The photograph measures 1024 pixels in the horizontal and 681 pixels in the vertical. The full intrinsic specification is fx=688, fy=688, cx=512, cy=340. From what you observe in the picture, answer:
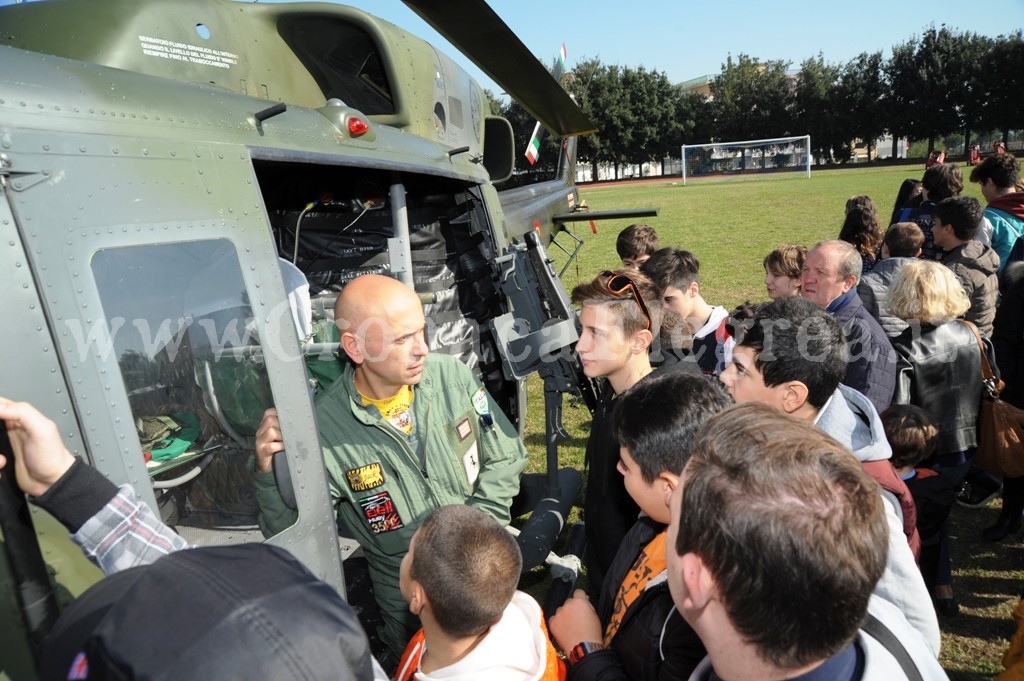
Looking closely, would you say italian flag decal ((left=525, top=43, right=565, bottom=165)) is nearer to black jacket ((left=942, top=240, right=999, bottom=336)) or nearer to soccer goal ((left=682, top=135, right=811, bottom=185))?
black jacket ((left=942, top=240, right=999, bottom=336))

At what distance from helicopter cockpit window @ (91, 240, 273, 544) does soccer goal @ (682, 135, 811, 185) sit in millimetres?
Result: 38950

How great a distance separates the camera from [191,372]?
5.86 feet

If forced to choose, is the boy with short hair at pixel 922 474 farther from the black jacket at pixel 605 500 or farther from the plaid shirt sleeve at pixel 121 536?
the plaid shirt sleeve at pixel 121 536

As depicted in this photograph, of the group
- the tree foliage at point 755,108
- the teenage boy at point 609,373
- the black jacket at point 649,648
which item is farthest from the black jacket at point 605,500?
the tree foliage at point 755,108

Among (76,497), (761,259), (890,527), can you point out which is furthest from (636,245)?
(761,259)

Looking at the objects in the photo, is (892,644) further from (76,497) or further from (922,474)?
(922,474)

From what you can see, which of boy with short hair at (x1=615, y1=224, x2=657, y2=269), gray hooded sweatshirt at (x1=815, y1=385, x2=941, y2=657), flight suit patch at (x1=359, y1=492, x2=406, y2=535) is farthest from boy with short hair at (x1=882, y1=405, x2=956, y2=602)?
boy with short hair at (x1=615, y1=224, x2=657, y2=269)

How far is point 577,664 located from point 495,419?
3.58 feet

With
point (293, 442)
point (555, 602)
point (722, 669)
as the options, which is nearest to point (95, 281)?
point (293, 442)

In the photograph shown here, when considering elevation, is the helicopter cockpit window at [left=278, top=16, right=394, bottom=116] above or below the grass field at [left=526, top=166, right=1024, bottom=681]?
above

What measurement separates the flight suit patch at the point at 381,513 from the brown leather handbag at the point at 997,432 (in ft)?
9.09

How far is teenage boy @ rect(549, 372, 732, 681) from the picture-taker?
148 centimetres

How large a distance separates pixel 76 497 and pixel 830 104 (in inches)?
2251

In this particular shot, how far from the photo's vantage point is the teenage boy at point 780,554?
93cm
